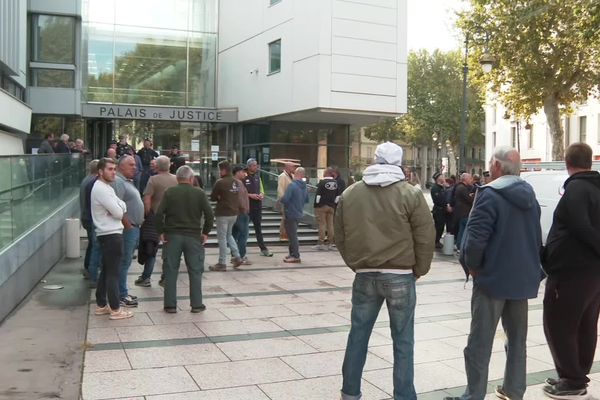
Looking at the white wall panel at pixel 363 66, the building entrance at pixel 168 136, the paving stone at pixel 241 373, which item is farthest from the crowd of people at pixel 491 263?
the building entrance at pixel 168 136

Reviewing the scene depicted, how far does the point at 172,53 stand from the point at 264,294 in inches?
796

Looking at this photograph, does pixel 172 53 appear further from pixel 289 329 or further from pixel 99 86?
pixel 289 329

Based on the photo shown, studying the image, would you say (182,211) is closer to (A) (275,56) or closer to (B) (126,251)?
(B) (126,251)

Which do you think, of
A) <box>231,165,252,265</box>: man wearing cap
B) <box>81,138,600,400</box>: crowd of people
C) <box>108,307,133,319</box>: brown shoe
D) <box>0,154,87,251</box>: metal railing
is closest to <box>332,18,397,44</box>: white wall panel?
<box>231,165,252,265</box>: man wearing cap

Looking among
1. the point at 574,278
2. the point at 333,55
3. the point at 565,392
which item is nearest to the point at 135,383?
the point at 565,392

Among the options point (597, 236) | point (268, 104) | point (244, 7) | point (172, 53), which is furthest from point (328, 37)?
point (597, 236)

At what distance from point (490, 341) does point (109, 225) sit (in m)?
4.28

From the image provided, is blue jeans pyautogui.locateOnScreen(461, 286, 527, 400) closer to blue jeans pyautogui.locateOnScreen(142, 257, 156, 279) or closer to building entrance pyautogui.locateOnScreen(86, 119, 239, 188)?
blue jeans pyautogui.locateOnScreen(142, 257, 156, 279)

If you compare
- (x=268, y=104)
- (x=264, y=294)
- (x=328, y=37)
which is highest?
(x=328, y=37)

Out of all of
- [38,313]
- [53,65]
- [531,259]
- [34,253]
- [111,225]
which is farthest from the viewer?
[53,65]

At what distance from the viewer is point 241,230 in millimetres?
11516

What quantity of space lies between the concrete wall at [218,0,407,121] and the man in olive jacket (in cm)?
1685

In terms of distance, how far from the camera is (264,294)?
8.75m

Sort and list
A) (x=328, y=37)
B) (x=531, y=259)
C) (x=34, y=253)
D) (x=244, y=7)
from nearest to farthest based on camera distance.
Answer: (x=531, y=259)
(x=34, y=253)
(x=328, y=37)
(x=244, y=7)
